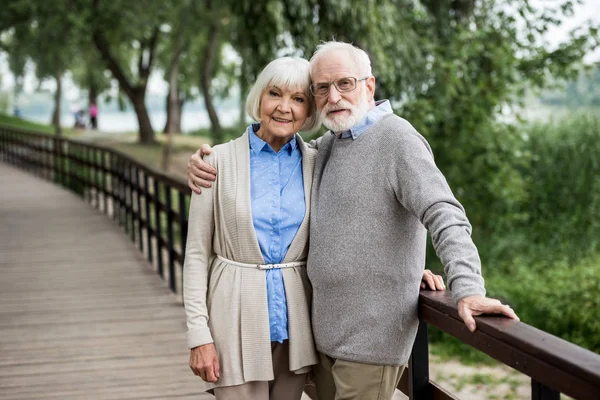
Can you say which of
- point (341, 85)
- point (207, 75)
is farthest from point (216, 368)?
point (207, 75)

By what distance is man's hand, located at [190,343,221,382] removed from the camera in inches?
98.5

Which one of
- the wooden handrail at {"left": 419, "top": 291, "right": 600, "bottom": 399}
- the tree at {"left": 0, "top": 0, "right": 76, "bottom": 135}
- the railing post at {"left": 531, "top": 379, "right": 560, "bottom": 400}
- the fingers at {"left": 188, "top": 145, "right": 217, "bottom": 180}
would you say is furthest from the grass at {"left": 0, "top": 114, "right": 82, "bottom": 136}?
the railing post at {"left": 531, "top": 379, "right": 560, "bottom": 400}

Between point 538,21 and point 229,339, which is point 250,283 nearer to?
point 229,339

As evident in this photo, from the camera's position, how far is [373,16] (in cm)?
812

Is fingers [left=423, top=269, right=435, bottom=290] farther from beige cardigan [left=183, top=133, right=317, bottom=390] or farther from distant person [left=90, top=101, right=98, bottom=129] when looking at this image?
distant person [left=90, top=101, right=98, bottom=129]

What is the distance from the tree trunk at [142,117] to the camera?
80.3ft

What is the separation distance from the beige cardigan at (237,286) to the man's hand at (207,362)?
0.02 meters

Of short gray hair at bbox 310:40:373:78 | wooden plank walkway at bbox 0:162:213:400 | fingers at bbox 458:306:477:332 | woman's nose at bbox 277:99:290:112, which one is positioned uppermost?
short gray hair at bbox 310:40:373:78

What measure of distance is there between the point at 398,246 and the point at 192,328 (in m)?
0.72

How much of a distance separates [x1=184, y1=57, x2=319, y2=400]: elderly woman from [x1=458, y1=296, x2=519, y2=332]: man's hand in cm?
69

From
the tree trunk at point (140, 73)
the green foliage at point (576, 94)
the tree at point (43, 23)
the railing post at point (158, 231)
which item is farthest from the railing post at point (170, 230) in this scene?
the tree trunk at point (140, 73)

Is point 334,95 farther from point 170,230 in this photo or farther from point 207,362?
point 170,230

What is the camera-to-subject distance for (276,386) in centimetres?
263

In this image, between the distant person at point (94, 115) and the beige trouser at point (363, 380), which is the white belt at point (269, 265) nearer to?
the beige trouser at point (363, 380)
